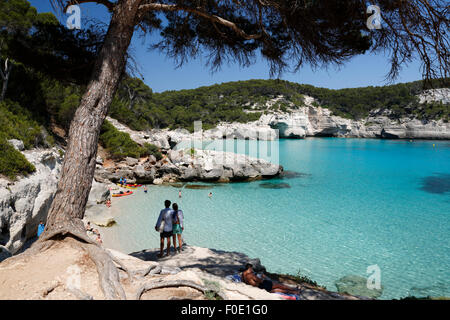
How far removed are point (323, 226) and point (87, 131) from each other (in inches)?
346

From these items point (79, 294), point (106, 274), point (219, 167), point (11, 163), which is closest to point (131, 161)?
point (219, 167)

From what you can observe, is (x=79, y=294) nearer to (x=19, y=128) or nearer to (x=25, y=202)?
(x=25, y=202)

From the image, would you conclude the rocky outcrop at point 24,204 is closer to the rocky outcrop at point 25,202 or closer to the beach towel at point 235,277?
the rocky outcrop at point 25,202

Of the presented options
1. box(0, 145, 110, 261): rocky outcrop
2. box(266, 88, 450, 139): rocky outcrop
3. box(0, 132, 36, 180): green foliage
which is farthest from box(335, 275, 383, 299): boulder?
box(266, 88, 450, 139): rocky outcrop

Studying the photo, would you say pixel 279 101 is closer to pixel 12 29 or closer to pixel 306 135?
pixel 306 135

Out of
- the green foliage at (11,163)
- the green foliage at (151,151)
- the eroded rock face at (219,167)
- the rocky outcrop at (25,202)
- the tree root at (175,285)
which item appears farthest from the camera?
the green foliage at (151,151)

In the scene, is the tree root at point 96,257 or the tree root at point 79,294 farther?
the tree root at point 96,257

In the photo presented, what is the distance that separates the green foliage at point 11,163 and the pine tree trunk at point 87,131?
348 centimetres

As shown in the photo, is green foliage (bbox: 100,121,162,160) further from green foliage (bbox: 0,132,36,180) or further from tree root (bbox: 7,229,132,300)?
tree root (bbox: 7,229,132,300)

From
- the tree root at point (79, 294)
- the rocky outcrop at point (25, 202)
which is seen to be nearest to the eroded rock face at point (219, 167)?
the rocky outcrop at point (25, 202)

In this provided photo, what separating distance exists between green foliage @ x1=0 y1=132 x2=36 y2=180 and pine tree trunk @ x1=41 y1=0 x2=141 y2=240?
348cm

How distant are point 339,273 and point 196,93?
202ft

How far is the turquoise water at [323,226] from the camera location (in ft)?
20.6
